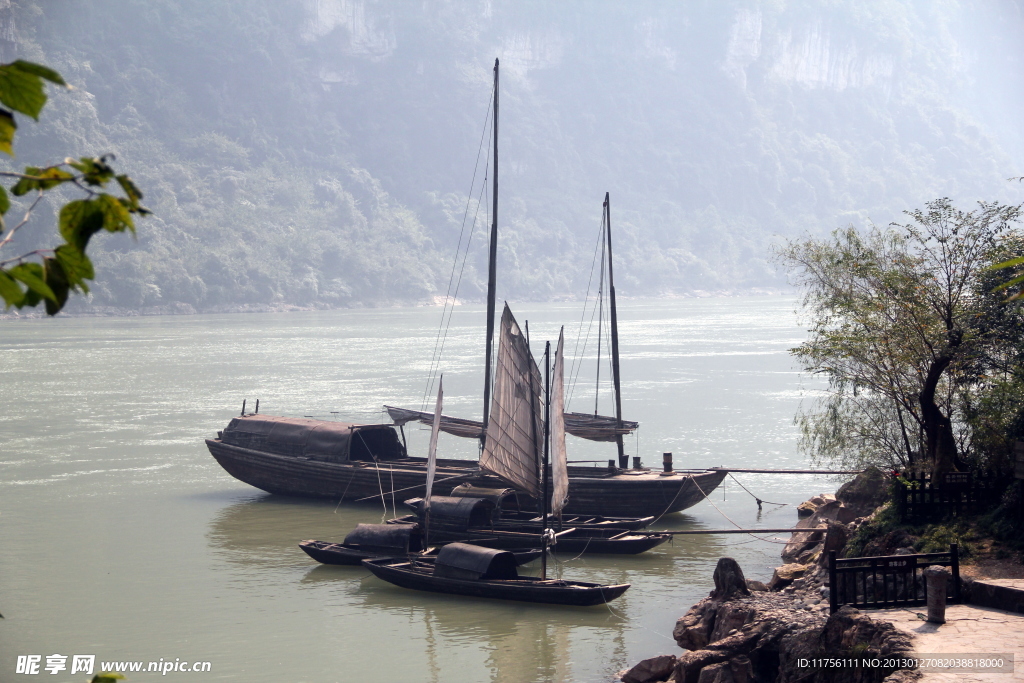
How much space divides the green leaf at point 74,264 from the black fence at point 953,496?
15.0 meters

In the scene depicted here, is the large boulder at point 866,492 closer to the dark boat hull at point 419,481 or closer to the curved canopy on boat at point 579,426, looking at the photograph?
the dark boat hull at point 419,481

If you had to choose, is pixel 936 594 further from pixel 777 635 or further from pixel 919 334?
pixel 919 334

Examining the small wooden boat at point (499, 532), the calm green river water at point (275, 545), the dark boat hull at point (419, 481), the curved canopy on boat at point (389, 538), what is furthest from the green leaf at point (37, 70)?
the dark boat hull at point (419, 481)

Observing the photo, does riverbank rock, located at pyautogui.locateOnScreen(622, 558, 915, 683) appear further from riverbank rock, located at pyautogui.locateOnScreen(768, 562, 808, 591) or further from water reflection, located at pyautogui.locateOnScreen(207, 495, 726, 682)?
water reflection, located at pyautogui.locateOnScreen(207, 495, 726, 682)

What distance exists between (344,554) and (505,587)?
4033 mm

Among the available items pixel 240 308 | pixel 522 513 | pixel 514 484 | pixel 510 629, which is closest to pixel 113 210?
pixel 510 629

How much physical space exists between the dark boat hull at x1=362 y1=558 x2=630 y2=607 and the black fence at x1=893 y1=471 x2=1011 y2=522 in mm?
4920

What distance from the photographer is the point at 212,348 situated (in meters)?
87.3

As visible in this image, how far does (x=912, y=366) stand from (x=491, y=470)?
27.3 feet

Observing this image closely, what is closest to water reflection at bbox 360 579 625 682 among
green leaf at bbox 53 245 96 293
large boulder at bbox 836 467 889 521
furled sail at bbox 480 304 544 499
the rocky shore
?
the rocky shore

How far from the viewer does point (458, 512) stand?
61.6 ft

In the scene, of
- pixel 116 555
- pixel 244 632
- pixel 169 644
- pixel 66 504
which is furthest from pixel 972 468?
pixel 66 504

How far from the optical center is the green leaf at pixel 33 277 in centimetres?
210

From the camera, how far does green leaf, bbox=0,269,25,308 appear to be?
2.09 m
